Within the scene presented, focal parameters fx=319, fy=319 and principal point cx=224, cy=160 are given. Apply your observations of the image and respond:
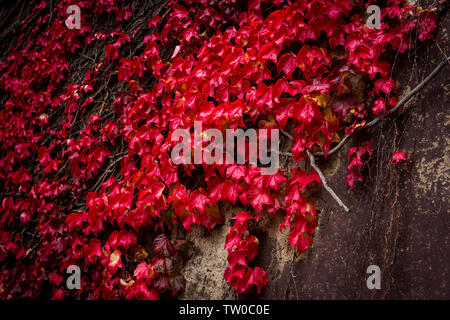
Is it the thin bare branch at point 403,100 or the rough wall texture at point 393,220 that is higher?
the thin bare branch at point 403,100

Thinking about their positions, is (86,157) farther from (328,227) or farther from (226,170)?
(328,227)

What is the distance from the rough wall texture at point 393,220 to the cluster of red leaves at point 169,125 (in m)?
0.10

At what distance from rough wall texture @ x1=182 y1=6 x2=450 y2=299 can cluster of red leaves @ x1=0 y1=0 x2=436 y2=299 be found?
0.10 m

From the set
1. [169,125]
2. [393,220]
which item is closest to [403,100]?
[393,220]

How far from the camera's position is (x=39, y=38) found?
11.4 feet

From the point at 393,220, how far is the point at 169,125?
4.60ft

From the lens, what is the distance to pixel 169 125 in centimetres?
210

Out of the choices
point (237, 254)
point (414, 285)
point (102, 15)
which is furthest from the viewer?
point (102, 15)

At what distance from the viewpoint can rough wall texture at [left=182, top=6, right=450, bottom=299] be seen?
1372mm

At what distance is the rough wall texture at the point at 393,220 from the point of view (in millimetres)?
1372

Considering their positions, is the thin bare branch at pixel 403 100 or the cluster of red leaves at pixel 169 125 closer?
the thin bare branch at pixel 403 100

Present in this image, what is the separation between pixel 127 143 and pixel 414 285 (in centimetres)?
206

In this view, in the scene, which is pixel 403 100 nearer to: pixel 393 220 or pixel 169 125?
pixel 393 220
